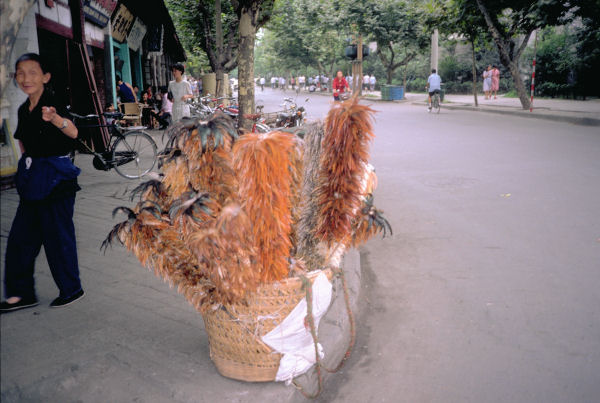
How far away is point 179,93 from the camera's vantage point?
9.73 m

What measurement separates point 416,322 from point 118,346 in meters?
1.90

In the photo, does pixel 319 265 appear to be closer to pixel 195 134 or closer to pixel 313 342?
pixel 313 342

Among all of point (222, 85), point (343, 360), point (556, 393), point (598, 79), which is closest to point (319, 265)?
point (343, 360)

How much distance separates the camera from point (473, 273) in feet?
13.0

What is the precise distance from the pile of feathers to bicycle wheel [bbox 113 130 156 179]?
5510mm

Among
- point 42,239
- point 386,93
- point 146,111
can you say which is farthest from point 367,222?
point 386,93

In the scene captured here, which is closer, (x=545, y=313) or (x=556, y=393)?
(x=556, y=393)

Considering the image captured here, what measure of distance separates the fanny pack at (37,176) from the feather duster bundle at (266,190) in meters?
1.55

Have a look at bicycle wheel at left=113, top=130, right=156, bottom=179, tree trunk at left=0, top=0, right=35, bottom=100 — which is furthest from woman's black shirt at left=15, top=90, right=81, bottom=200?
bicycle wheel at left=113, top=130, right=156, bottom=179

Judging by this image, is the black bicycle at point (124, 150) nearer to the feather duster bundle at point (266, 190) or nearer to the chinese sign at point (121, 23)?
the feather duster bundle at point (266, 190)

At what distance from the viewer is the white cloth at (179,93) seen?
31.7 feet

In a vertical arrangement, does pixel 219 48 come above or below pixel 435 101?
above

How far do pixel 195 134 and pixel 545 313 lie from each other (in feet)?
8.76

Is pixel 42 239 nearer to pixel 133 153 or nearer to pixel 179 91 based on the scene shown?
pixel 133 153
